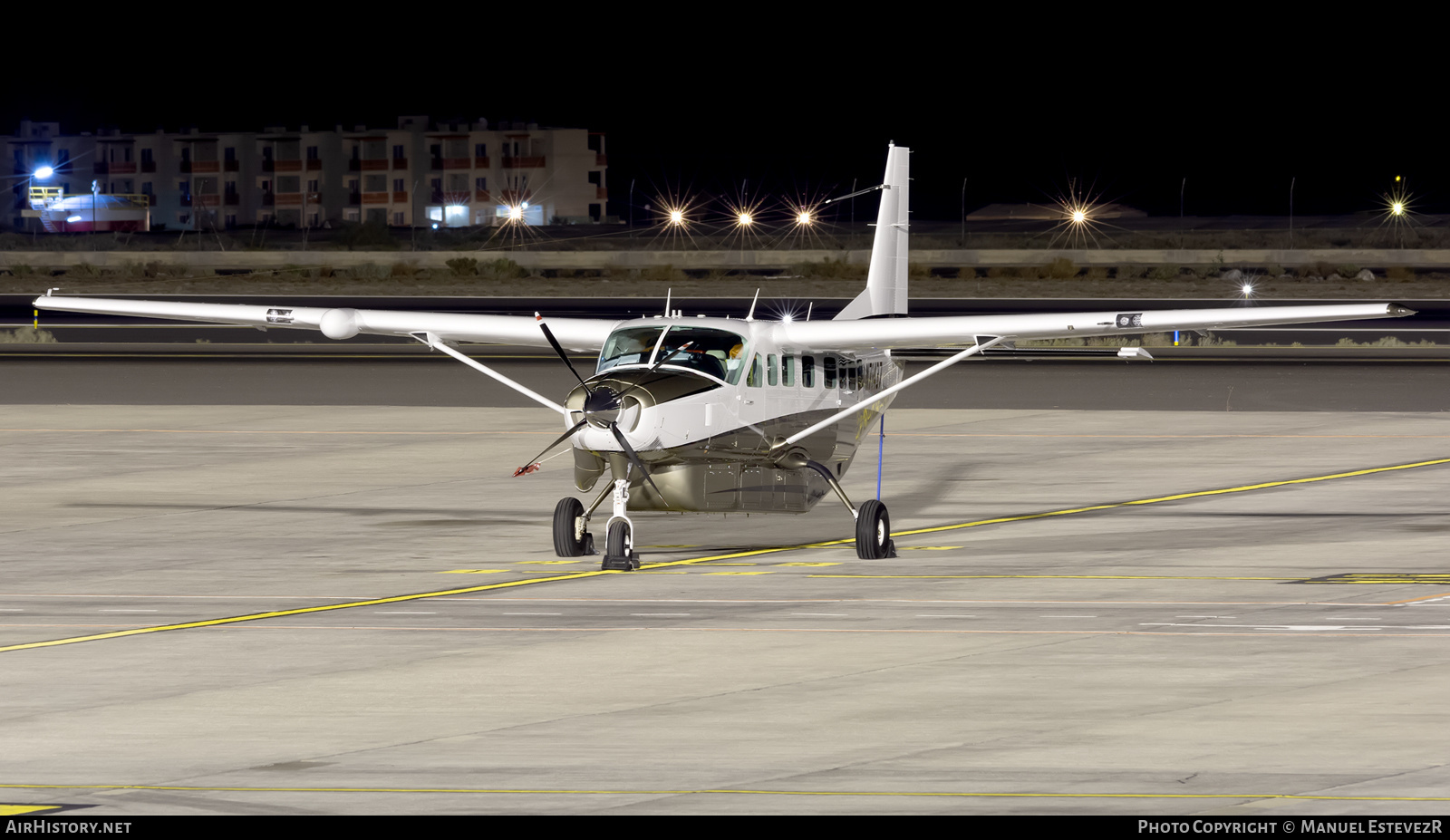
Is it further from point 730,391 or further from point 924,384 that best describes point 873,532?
point 924,384

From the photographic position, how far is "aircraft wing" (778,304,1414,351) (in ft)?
68.1

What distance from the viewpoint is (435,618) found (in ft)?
53.8

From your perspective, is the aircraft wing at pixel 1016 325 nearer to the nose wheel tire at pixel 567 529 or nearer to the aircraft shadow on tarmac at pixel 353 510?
the nose wheel tire at pixel 567 529

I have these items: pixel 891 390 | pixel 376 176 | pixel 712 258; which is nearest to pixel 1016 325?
pixel 891 390

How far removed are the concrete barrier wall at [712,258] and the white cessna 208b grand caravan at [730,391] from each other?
252ft

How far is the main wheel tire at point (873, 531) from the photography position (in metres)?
19.7

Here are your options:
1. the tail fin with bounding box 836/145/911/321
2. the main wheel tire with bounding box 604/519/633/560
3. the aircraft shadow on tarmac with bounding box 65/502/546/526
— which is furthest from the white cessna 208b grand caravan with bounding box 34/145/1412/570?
the aircraft shadow on tarmac with bounding box 65/502/546/526

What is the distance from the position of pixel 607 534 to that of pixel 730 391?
1911mm

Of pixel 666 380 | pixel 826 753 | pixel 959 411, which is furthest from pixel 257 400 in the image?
pixel 826 753

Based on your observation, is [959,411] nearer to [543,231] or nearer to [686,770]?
[686,770]

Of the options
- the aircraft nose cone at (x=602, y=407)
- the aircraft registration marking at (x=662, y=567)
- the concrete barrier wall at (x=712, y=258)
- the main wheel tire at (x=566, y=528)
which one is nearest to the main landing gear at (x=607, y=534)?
the main wheel tire at (x=566, y=528)
